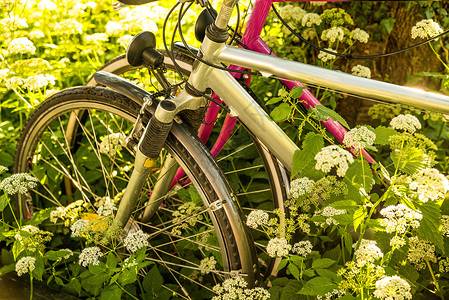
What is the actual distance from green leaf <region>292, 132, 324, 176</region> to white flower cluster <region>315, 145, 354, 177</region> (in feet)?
0.31

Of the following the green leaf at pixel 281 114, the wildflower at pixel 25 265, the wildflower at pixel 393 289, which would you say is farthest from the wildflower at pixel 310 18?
the wildflower at pixel 25 265

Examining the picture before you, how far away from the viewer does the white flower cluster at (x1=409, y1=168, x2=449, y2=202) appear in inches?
44.1

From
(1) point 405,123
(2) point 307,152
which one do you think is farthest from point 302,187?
(1) point 405,123

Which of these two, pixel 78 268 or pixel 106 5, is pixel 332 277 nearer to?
pixel 78 268

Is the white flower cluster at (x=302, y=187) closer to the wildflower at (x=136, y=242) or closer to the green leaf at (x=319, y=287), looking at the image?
the green leaf at (x=319, y=287)

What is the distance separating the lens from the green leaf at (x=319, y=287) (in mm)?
1286

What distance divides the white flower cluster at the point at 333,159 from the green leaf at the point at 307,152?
0.10 m

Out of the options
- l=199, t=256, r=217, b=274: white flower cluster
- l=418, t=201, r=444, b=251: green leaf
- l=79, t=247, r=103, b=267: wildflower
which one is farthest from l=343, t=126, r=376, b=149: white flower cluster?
l=79, t=247, r=103, b=267: wildflower

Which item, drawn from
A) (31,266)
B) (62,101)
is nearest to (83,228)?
(31,266)

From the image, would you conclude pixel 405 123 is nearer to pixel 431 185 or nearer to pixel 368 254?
pixel 431 185

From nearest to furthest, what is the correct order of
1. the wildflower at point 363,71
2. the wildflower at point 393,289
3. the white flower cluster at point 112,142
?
the wildflower at point 393,289 < the white flower cluster at point 112,142 < the wildflower at point 363,71

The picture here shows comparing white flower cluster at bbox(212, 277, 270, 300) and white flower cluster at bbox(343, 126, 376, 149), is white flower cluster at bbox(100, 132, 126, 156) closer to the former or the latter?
white flower cluster at bbox(212, 277, 270, 300)

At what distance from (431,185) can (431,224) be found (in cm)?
20

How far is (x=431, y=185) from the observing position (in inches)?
44.3
